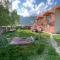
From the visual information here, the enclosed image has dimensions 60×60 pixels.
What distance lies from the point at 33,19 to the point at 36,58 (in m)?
1.41

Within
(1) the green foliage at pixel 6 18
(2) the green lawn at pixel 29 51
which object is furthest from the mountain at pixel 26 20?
(2) the green lawn at pixel 29 51

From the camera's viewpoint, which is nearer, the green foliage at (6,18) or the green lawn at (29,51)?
the green lawn at (29,51)

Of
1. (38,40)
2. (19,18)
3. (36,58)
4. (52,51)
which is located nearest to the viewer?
(36,58)

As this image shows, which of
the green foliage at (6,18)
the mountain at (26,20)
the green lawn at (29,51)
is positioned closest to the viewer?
the green lawn at (29,51)

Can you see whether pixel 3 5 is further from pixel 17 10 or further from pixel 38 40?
pixel 38 40

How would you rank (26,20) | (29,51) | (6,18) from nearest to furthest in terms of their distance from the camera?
(29,51) → (6,18) → (26,20)

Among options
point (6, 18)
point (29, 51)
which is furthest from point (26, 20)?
point (29, 51)

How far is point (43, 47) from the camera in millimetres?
4070

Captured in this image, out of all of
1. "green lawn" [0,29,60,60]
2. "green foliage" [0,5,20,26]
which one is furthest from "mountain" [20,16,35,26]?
"green lawn" [0,29,60,60]

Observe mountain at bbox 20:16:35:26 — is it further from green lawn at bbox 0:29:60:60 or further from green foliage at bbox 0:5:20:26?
green lawn at bbox 0:29:60:60

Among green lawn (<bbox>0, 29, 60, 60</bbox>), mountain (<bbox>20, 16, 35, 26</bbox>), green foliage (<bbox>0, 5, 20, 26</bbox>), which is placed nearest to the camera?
green lawn (<bbox>0, 29, 60, 60</bbox>)

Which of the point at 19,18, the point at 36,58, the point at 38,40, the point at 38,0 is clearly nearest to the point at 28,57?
the point at 36,58

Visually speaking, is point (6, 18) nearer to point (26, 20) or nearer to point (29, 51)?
point (26, 20)

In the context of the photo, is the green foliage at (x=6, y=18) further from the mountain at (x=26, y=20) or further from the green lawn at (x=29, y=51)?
the green lawn at (x=29, y=51)
